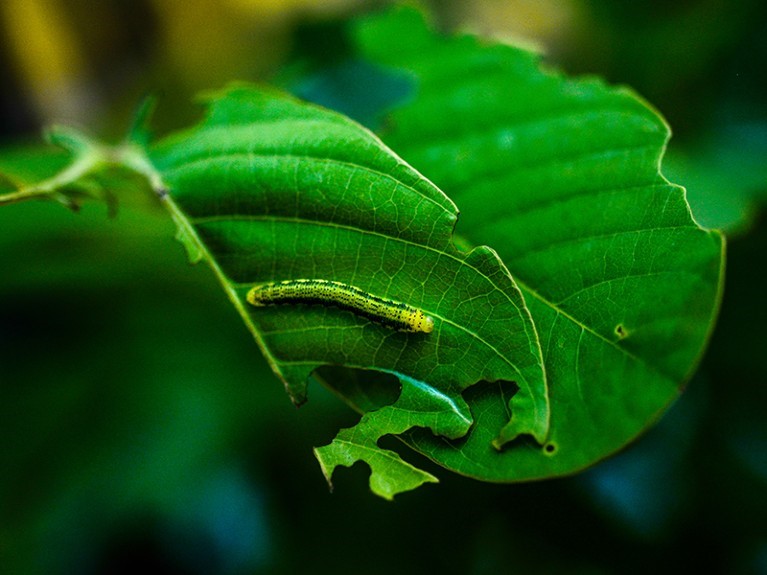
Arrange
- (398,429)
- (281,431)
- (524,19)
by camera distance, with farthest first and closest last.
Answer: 1. (524,19)
2. (281,431)
3. (398,429)

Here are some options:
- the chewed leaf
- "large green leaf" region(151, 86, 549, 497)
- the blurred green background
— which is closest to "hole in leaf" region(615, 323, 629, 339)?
"large green leaf" region(151, 86, 549, 497)

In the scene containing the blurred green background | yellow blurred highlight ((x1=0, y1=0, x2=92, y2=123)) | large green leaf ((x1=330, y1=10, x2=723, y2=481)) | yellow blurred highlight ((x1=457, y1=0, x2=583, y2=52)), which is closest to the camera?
large green leaf ((x1=330, y1=10, x2=723, y2=481))

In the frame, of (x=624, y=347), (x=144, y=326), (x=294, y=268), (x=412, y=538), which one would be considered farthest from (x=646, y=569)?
(x=144, y=326)

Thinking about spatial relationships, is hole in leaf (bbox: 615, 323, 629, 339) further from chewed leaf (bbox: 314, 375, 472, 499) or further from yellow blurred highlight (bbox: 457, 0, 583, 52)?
yellow blurred highlight (bbox: 457, 0, 583, 52)

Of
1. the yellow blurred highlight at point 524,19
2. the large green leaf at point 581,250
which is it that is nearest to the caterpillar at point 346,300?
the large green leaf at point 581,250

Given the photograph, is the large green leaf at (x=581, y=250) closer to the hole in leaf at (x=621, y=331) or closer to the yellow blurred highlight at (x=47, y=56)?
the hole in leaf at (x=621, y=331)

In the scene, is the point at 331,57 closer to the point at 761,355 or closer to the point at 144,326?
the point at 144,326

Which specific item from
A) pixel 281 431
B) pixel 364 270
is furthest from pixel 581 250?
pixel 281 431

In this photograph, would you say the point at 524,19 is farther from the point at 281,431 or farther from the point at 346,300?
the point at 346,300
